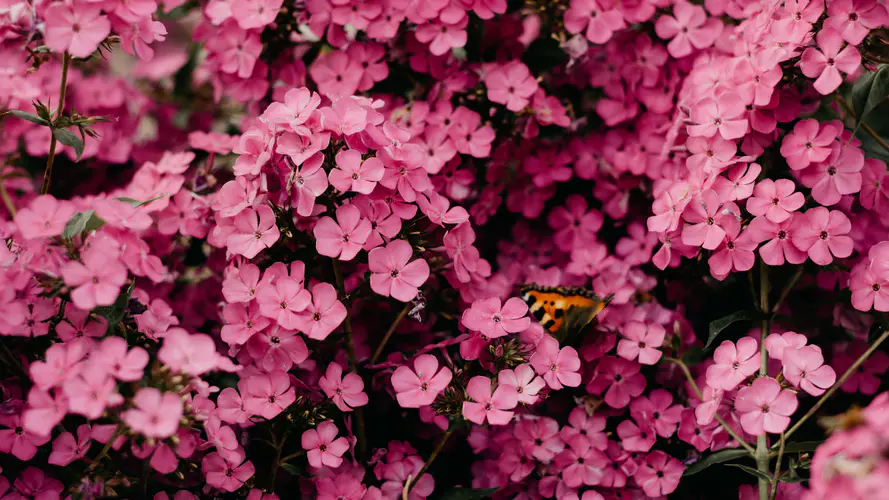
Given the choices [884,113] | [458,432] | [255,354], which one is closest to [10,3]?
[255,354]

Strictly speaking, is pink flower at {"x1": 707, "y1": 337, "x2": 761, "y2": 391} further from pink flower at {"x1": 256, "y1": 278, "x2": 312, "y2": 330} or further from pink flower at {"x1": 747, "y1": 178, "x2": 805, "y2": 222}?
pink flower at {"x1": 256, "y1": 278, "x2": 312, "y2": 330}

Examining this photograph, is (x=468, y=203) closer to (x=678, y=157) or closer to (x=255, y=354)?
(x=678, y=157)

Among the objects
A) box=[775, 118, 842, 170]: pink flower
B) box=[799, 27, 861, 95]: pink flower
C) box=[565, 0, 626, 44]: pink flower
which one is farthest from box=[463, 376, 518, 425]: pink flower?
box=[565, 0, 626, 44]: pink flower

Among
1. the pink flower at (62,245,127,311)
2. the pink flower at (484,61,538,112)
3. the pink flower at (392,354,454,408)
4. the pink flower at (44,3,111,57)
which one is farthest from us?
the pink flower at (484,61,538,112)

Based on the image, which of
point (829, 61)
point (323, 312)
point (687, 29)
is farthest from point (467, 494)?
point (687, 29)

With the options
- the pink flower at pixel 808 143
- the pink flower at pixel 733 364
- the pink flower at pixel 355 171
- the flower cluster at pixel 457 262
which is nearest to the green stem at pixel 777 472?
the flower cluster at pixel 457 262

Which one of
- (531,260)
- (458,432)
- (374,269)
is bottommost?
(458,432)
